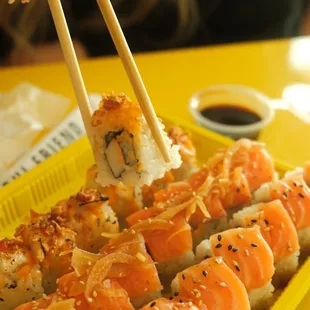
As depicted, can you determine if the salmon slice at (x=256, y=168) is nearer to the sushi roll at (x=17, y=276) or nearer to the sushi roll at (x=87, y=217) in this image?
the sushi roll at (x=87, y=217)

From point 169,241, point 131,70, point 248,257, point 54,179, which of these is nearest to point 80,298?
point 169,241

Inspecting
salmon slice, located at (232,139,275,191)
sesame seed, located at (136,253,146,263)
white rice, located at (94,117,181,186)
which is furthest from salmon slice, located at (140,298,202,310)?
salmon slice, located at (232,139,275,191)

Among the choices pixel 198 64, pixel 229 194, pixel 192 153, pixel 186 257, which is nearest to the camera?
pixel 186 257

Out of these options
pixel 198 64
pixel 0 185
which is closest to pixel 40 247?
pixel 0 185

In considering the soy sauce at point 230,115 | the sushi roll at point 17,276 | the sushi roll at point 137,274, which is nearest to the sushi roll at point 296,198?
the sushi roll at point 137,274

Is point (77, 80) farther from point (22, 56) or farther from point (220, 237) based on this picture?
point (22, 56)

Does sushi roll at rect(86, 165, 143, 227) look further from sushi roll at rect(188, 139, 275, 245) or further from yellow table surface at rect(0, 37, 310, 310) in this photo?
yellow table surface at rect(0, 37, 310, 310)
